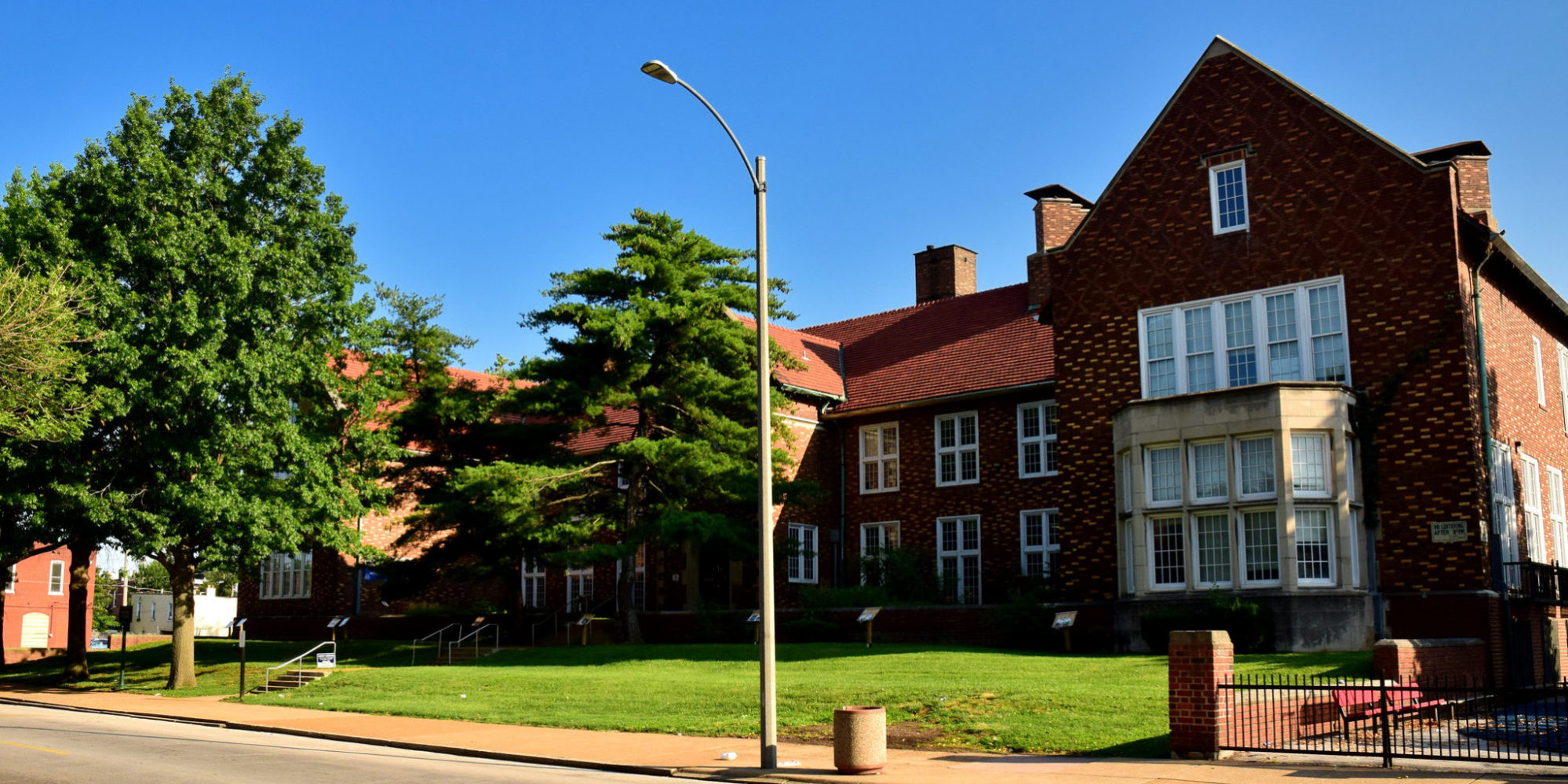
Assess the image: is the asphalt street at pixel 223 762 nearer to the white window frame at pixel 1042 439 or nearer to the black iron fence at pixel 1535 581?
the black iron fence at pixel 1535 581

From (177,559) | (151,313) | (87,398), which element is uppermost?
(151,313)

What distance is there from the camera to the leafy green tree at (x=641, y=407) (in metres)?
30.6

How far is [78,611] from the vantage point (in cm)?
3634

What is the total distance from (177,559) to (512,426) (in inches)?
352

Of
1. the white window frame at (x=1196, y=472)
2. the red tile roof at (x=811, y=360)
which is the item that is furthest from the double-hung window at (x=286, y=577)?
the white window frame at (x=1196, y=472)

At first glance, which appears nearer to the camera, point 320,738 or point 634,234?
point 320,738

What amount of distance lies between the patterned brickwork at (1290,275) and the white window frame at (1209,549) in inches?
95.8

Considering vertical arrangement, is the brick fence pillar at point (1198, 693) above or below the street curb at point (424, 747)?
above

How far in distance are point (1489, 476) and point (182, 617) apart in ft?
96.9

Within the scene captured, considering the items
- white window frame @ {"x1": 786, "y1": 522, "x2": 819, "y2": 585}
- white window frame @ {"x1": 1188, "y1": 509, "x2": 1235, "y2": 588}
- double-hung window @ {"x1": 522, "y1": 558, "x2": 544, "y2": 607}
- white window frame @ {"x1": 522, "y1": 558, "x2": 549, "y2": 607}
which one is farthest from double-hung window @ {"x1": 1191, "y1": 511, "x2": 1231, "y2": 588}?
double-hung window @ {"x1": 522, "y1": 558, "x2": 544, "y2": 607}

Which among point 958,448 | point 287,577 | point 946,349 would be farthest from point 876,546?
point 287,577

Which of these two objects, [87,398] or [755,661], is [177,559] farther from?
[755,661]

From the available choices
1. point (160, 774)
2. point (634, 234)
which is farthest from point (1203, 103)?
point (160, 774)

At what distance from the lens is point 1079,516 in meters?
27.3
